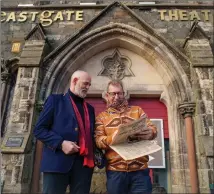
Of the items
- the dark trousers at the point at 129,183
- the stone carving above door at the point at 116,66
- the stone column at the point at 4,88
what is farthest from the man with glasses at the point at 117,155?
the stone column at the point at 4,88

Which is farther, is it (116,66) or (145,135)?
(116,66)

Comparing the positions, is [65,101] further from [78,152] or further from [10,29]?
[10,29]

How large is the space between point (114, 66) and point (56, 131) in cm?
425

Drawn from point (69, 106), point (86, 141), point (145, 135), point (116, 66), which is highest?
point (116, 66)

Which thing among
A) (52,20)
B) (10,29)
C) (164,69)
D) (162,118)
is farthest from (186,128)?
(10,29)

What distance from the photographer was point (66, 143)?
2209 millimetres

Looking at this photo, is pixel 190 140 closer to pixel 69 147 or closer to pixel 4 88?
pixel 69 147

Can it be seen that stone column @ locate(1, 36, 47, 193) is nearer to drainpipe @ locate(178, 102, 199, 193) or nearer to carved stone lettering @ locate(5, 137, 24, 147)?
carved stone lettering @ locate(5, 137, 24, 147)

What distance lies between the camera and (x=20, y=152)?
4.40 metres

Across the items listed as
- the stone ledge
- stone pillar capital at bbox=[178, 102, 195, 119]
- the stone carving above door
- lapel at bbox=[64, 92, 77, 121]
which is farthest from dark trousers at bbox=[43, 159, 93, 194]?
the stone carving above door

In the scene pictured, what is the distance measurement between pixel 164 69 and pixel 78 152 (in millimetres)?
4040

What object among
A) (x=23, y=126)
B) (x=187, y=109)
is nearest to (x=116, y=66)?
(x=187, y=109)

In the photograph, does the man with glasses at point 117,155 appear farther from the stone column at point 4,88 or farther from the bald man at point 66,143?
the stone column at point 4,88

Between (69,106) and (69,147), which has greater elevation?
(69,106)
